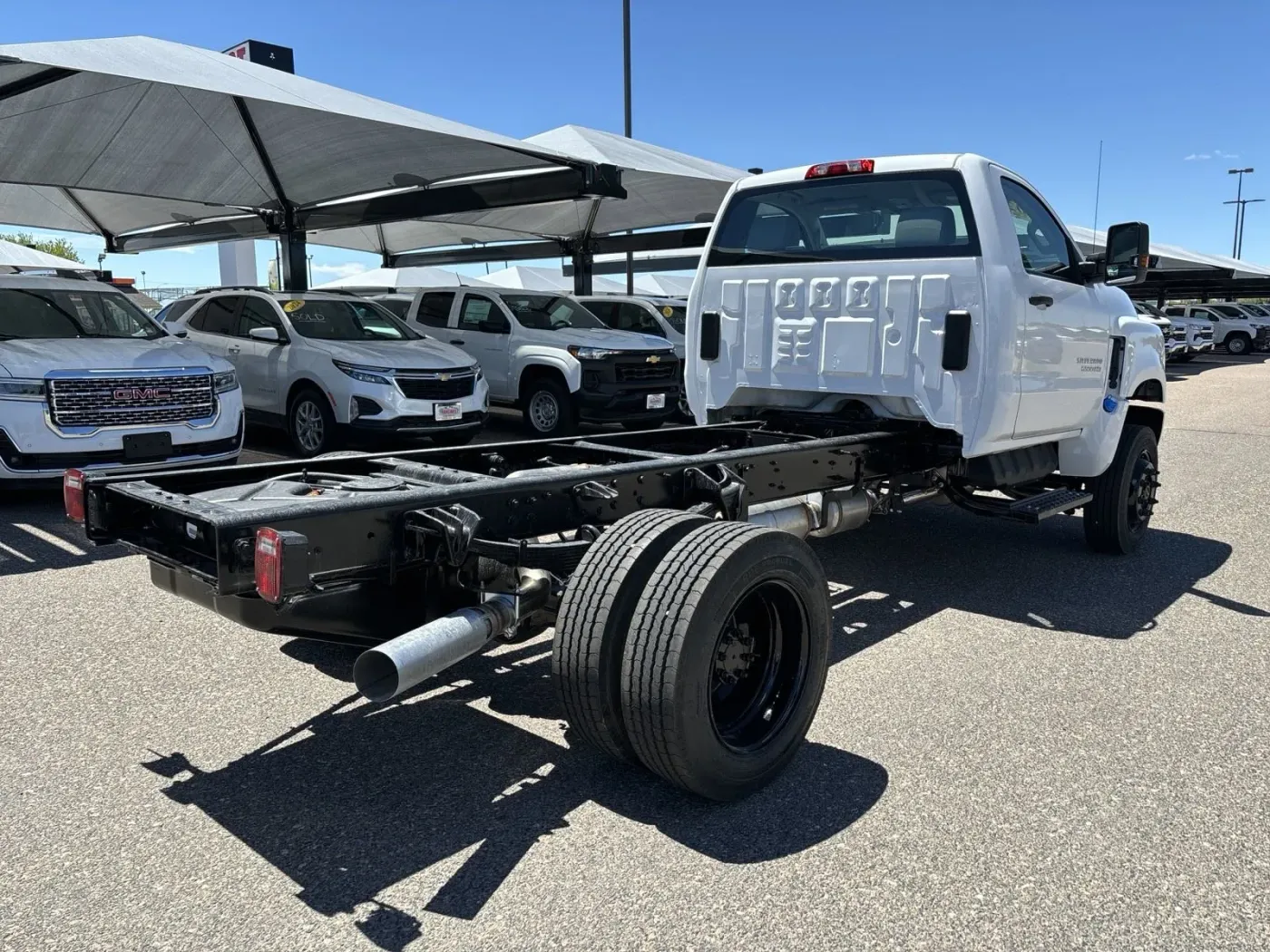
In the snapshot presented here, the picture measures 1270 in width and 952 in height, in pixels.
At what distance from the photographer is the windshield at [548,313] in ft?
42.3

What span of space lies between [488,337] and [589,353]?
5.32ft

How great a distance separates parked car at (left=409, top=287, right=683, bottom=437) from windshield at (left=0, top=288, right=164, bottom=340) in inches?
181

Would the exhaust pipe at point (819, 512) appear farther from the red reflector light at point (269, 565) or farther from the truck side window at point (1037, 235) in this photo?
the red reflector light at point (269, 565)

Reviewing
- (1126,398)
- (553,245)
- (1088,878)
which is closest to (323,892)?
(1088,878)

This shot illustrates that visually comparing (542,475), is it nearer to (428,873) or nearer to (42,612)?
(428,873)

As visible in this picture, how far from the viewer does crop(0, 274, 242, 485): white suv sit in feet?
22.9

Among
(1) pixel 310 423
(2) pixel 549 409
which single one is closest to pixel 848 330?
(1) pixel 310 423

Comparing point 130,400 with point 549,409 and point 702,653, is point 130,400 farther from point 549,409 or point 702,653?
point 702,653

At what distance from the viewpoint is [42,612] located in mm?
5070

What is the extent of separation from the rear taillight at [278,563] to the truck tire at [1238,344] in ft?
138

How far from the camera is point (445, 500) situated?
3.22 meters

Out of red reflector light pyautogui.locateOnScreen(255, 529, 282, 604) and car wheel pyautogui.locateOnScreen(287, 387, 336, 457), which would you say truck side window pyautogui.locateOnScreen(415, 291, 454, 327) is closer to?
car wheel pyautogui.locateOnScreen(287, 387, 336, 457)

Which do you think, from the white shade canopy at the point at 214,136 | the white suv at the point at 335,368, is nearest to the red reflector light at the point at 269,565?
the white suv at the point at 335,368

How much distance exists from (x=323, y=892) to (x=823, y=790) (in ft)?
5.16
